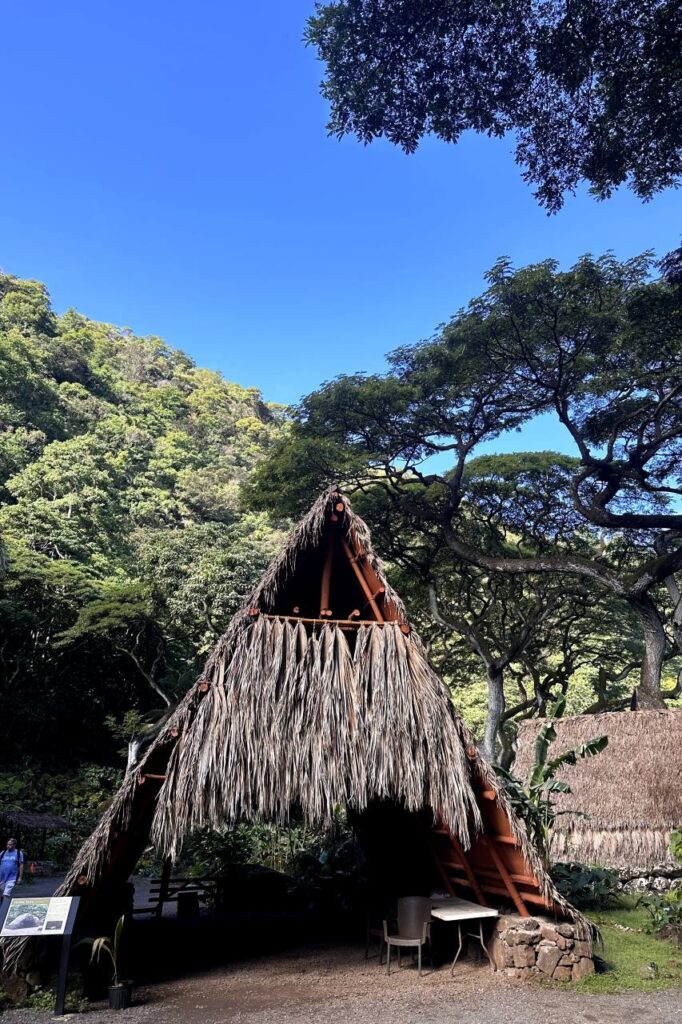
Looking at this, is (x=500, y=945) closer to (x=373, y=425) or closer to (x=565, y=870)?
(x=565, y=870)

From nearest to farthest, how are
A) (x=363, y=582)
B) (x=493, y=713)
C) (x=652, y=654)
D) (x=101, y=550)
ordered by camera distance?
1. (x=363, y=582)
2. (x=652, y=654)
3. (x=493, y=713)
4. (x=101, y=550)

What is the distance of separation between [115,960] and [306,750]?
2.32 m

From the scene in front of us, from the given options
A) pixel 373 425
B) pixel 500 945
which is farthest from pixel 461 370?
pixel 500 945

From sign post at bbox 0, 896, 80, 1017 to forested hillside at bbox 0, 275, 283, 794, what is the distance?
1545 cm

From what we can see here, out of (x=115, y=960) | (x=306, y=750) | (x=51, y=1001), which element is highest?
(x=306, y=750)

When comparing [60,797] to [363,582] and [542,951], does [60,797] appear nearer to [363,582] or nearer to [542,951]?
[363,582]

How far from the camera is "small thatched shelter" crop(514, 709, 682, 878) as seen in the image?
11.7 meters

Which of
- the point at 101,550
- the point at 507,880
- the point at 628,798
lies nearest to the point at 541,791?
the point at 507,880

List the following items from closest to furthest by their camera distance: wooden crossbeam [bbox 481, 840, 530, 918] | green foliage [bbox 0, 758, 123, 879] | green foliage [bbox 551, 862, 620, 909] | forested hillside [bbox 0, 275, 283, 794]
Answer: wooden crossbeam [bbox 481, 840, 530, 918] < green foliage [bbox 551, 862, 620, 909] < green foliage [bbox 0, 758, 123, 879] < forested hillside [bbox 0, 275, 283, 794]

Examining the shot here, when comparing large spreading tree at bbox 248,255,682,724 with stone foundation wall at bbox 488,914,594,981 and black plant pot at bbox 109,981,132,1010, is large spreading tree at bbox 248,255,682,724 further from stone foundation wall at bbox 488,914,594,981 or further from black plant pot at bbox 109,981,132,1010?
black plant pot at bbox 109,981,132,1010

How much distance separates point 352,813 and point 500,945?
277 cm

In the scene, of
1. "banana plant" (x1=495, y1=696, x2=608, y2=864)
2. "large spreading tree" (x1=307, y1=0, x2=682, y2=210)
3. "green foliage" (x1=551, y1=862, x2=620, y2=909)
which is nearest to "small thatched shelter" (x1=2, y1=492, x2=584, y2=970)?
"banana plant" (x1=495, y1=696, x2=608, y2=864)

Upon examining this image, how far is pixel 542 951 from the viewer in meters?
6.87

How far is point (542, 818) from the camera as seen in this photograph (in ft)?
28.3
